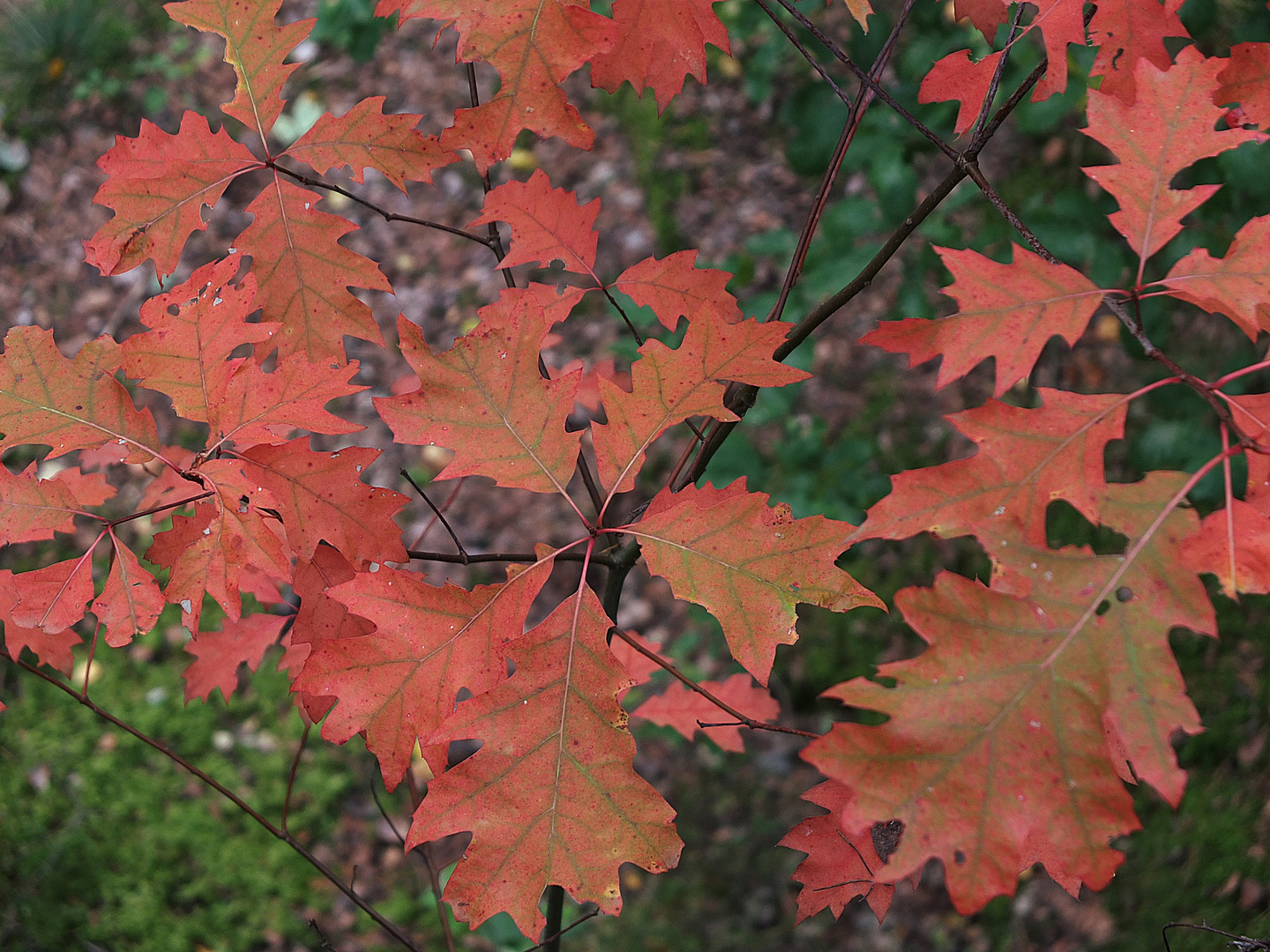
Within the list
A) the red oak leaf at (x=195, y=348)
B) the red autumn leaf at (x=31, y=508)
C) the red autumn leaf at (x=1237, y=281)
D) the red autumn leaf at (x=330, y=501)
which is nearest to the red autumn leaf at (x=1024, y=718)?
the red autumn leaf at (x=1237, y=281)

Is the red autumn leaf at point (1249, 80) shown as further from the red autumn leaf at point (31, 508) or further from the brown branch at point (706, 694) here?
the red autumn leaf at point (31, 508)

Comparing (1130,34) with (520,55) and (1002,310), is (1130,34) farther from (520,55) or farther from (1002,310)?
(520,55)

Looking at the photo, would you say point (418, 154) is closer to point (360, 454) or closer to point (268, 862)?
point (360, 454)

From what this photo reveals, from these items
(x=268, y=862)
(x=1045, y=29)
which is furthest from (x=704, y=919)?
(x=1045, y=29)

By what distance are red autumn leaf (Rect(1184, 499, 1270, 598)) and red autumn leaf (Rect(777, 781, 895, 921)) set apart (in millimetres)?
462

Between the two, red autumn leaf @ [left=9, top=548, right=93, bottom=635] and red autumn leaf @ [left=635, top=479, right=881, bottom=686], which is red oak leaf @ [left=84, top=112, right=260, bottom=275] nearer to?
red autumn leaf @ [left=9, top=548, right=93, bottom=635]

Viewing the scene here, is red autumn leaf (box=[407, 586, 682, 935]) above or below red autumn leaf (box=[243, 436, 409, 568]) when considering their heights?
below

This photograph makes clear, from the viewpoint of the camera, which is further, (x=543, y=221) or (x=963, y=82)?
(x=543, y=221)

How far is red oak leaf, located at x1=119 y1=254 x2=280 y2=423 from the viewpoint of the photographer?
1.00 meters

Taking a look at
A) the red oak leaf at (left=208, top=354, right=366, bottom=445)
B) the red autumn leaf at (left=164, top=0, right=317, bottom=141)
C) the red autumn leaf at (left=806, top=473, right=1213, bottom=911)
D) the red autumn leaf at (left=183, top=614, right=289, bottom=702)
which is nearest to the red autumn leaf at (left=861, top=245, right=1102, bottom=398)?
the red autumn leaf at (left=806, top=473, right=1213, bottom=911)

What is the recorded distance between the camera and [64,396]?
1011 millimetres

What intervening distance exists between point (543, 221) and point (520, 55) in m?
0.29

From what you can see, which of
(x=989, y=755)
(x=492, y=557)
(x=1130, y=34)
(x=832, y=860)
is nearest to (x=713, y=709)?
(x=832, y=860)

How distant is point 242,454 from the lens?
1.00 meters
